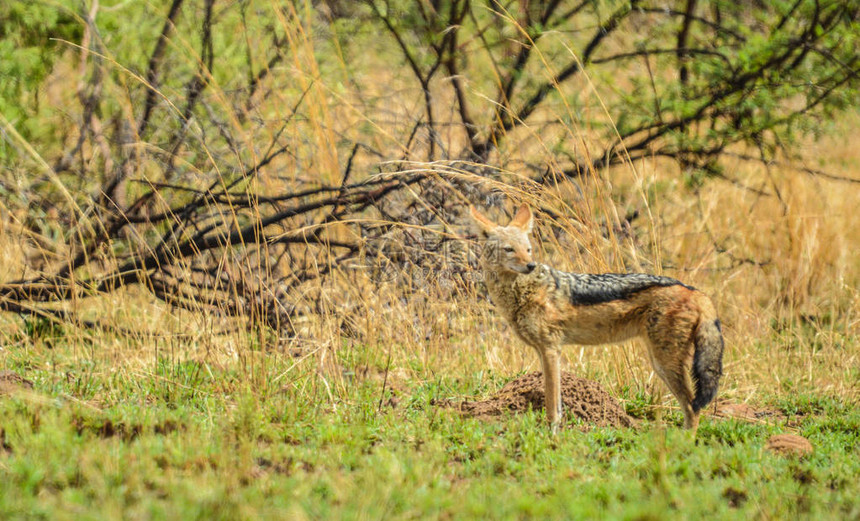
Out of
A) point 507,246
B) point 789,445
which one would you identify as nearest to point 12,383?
point 507,246

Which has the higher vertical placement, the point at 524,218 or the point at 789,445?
the point at 524,218

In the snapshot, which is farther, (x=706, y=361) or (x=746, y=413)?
(x=746, y=413)

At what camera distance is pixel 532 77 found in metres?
9.09

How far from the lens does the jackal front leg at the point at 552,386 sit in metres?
5.58

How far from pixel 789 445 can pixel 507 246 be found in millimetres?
2183

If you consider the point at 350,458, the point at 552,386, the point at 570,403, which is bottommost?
the point at 350,458

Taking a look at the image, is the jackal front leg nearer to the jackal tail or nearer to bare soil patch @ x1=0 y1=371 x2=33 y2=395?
the jackal tail

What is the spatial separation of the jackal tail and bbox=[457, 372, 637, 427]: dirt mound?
0.69 m

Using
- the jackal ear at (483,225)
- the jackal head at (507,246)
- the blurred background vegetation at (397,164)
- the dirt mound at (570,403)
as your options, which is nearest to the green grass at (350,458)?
the dirt mound at (570,403)

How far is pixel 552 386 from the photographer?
5.61 m

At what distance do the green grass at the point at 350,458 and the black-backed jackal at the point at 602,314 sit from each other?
44cm

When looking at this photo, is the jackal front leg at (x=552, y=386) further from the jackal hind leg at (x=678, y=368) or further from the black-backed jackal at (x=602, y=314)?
the jackal hind leg at (x=678, y=368)

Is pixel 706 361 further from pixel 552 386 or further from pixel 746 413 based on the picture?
pixel 746 413

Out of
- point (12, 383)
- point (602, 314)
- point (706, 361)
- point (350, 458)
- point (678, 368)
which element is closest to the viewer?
point (350, 458)
